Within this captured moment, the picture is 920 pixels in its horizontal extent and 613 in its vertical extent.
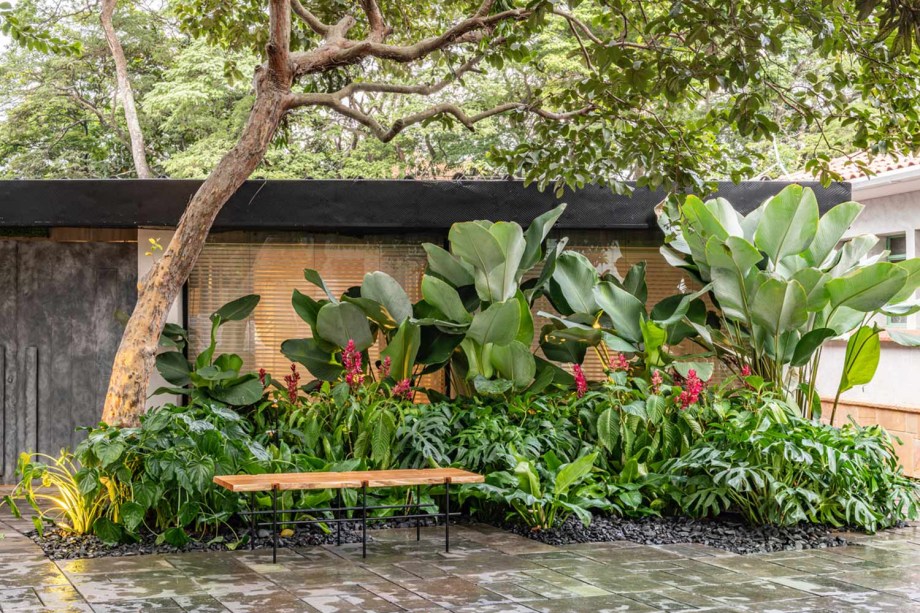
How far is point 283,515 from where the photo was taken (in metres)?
7.41

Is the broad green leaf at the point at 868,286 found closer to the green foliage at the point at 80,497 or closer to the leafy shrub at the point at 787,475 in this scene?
the leafy shrub at the point at 787,475

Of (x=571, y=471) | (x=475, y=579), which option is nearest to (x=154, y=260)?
(x=571, y=471)

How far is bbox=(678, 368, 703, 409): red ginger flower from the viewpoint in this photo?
807 cm

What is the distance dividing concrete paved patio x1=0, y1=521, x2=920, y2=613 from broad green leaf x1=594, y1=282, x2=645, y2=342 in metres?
2.30

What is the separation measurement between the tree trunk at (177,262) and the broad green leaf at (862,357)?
495 cm

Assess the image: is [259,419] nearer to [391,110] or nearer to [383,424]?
[383,424]

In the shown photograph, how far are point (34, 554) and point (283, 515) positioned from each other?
63.5 inches

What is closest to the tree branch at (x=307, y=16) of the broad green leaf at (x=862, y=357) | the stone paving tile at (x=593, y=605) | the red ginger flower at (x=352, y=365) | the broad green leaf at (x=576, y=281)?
the red ginger flower at (x=352, y=365)

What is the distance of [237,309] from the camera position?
9.69 meters

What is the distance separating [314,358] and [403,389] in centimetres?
131

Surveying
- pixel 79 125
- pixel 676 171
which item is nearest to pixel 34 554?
pixel 676 171

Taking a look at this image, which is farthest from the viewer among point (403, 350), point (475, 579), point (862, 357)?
point (403, 350)

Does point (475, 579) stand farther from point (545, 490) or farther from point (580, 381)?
Answer: point (580, 381)

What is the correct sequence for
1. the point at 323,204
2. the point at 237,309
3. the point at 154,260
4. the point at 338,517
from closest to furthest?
the point at 338,517 < the point at 237,309 < the point at 323,204 < the point at 154,260
